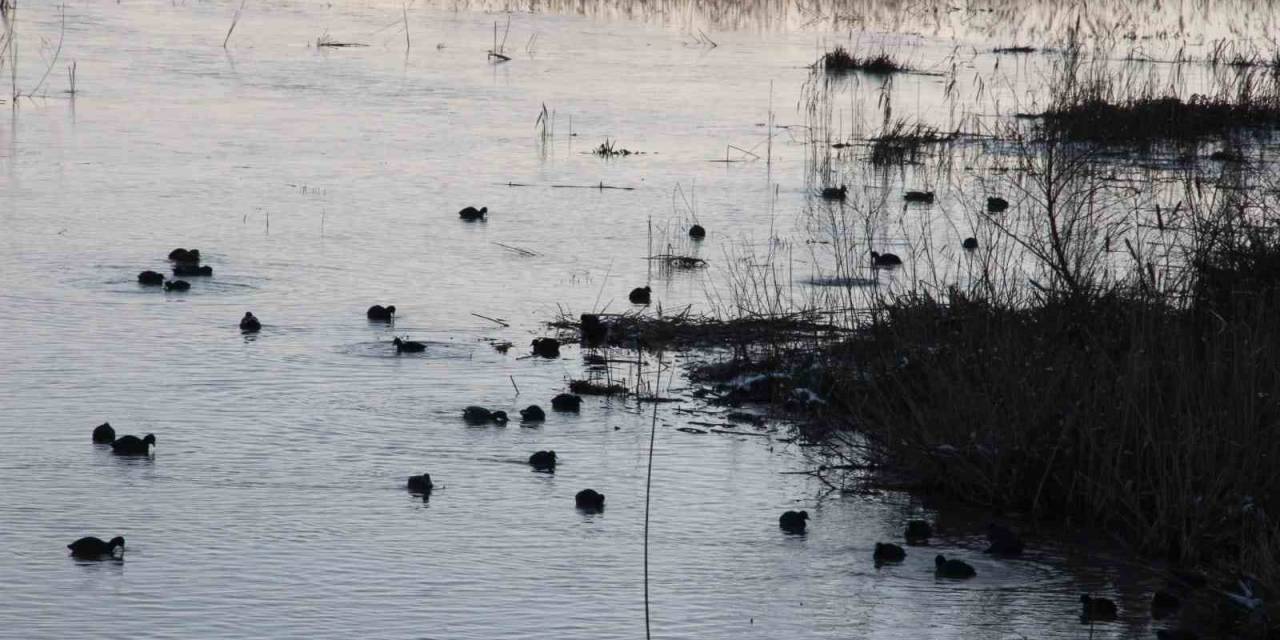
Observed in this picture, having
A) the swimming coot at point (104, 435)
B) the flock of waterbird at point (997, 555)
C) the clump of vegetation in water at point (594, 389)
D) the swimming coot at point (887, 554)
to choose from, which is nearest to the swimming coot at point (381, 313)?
the clump of vegetation in water at point (594, 389)

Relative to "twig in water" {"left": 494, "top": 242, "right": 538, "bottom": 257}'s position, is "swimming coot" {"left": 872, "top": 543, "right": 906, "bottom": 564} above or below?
below

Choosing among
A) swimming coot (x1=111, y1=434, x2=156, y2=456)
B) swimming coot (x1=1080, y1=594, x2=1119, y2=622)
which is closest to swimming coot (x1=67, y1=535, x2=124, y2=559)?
swimming coot (x1=111, y1=434, x2=156, y2=456)

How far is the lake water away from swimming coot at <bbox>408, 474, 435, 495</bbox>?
0.16 feet

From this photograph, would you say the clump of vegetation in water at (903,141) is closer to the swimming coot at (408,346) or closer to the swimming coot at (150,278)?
the swimming coot at (150,278)

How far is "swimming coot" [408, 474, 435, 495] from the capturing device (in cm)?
675

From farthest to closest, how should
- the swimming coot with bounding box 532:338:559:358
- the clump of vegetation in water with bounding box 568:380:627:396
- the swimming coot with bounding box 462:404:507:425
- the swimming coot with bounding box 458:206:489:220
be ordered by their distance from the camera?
1. the swimming coot with bounding box 458:206:489:220
2. the swimming coot with bounding box 532:338:559:358
3. the clump of vegetation in water with bounding box 568:380:627:396
4. the swimming coot with bounding box 462:404:507:425

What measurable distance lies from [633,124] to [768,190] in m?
3.46

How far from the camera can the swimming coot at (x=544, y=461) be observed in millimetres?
7086

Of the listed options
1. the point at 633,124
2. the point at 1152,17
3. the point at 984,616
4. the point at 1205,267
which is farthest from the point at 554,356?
the point at 1152,17

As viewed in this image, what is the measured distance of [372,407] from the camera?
7891 mm

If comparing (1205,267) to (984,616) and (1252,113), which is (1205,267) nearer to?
(984,616)

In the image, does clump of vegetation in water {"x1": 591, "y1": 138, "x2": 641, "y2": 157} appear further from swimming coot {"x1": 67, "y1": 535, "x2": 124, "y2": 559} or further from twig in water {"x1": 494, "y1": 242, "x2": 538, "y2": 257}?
swimming coot {"x1": 67, "y1": 535, "x2": 124, "y2": 559}

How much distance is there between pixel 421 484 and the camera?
6.75 m

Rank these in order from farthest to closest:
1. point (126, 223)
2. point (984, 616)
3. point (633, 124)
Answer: point (633, 124) < point (126, 223) < point (984, 616)
